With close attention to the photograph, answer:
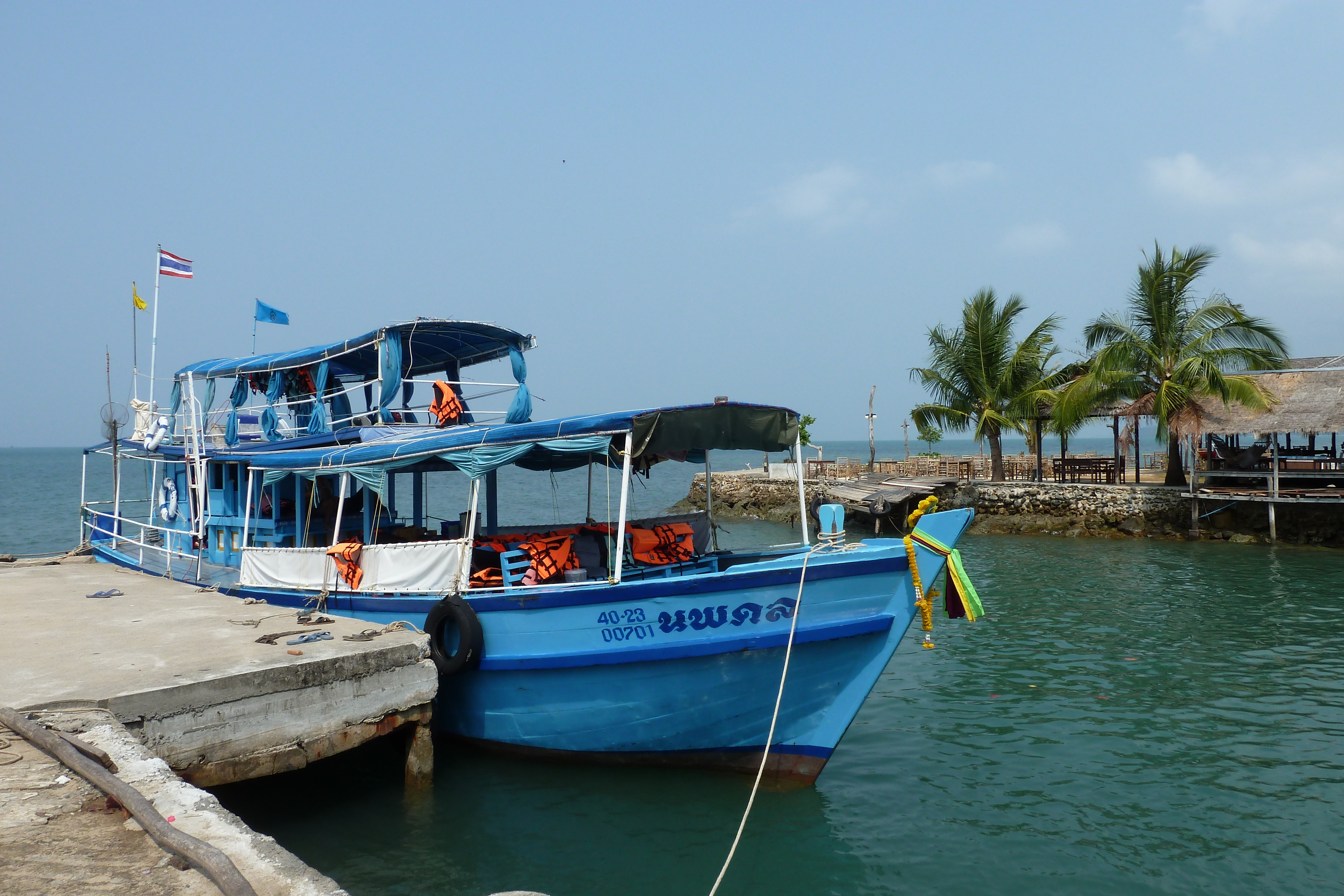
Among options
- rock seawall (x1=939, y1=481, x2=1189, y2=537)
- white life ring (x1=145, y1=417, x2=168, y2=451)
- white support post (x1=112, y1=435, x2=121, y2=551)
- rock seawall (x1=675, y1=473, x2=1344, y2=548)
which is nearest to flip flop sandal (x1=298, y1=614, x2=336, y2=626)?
white life ring (x1=145, y1=417, x2=168, y2=451)

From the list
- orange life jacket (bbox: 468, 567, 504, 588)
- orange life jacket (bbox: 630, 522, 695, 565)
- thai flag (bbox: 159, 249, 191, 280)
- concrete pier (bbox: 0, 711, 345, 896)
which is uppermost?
thai flag (bbox: 159, 249, 191, 280)

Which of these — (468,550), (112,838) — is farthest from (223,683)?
(468,550)

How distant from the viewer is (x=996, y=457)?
2928cm

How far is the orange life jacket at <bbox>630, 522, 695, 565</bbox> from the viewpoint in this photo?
960 centimetres

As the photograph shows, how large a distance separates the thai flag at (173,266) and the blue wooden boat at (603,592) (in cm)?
453

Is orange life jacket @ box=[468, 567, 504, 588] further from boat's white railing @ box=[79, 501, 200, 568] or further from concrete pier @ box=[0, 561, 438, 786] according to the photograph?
boat's white railing @ box=[79, 501, 200, 568]

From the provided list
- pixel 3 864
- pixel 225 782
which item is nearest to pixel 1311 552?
pixel 225 782

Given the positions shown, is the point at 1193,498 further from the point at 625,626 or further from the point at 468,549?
the point at 468,549

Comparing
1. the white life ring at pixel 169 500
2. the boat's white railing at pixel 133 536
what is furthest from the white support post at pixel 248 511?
the white life ring at pixel 169 500

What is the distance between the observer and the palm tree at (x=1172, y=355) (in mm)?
23828

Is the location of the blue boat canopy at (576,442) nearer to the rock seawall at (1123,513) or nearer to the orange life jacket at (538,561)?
the orange life jacket at (538,561)

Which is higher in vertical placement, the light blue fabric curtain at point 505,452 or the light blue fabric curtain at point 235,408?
the light blue fabric curtain at point 235,408

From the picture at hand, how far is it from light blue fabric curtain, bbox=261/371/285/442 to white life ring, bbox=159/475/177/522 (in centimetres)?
206

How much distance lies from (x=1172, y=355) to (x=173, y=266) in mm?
25333
